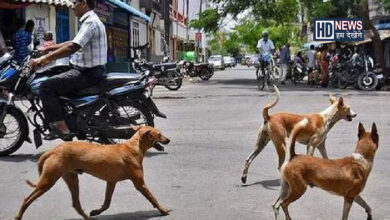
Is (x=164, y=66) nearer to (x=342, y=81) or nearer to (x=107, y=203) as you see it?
(x=342, y=81)

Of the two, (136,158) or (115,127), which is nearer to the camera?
(136,158)

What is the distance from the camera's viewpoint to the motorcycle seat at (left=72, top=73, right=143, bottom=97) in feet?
27.9

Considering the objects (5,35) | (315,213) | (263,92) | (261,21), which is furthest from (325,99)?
(261,21)

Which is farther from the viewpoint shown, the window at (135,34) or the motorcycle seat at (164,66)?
the window at (135,34)

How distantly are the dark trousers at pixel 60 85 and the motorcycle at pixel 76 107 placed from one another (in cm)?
12

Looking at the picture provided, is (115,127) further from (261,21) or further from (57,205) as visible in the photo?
(261,21)

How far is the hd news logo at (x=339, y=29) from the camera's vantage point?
27.1 m

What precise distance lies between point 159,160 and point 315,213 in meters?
3.17

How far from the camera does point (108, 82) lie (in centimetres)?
860

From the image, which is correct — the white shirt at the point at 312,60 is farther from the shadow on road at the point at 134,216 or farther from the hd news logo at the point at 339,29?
the shadow on road at the point at 134,216

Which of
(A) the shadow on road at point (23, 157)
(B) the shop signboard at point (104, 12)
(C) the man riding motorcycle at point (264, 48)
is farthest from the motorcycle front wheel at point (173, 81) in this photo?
(A) the shadow on road at point (23, 157)

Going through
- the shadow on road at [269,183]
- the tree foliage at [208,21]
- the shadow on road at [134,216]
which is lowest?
the shadow on road at [134,216]

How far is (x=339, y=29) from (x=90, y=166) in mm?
23589

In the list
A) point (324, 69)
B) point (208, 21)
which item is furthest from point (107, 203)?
point (208, 21)
